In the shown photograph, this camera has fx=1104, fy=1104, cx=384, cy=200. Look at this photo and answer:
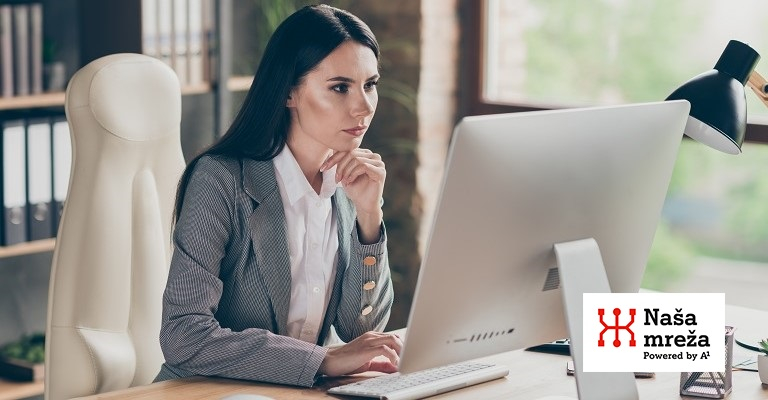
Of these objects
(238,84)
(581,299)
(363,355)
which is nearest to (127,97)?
(363,355)

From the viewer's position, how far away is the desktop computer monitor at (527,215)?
142 cm

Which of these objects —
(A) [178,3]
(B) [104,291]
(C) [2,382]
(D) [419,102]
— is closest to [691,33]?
(D) [419,102]

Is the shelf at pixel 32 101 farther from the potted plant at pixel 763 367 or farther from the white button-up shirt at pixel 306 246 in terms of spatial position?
the potted plant at pixel 763 367

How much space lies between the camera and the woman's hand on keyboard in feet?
5.66

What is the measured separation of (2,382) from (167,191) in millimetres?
1155

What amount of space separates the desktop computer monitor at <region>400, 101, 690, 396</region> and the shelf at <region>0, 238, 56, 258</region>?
5.44ft

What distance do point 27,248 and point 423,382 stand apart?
1.61 m

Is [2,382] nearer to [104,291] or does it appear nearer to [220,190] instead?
[104,291]

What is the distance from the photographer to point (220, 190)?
1.85m

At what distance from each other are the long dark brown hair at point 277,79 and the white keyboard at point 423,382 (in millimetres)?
476

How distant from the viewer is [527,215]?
1.50 meters

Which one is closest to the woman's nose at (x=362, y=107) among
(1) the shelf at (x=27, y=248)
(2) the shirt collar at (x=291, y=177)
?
(2) the shirt collar at (x=291, y=177)

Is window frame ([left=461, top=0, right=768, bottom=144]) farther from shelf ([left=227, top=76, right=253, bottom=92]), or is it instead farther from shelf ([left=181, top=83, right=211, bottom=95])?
shelf ([left=181, top=83, right=211, bottom=95])

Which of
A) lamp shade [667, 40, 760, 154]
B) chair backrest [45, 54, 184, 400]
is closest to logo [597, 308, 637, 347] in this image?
Result: lamp shade [667, 40, 760, 154]
